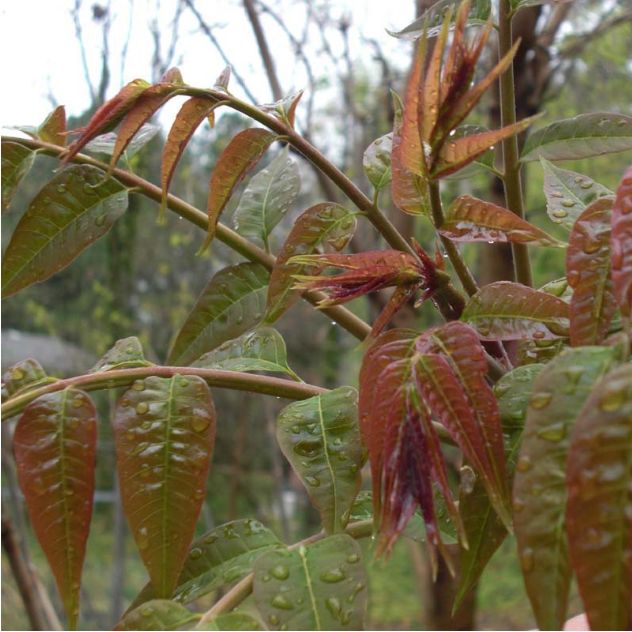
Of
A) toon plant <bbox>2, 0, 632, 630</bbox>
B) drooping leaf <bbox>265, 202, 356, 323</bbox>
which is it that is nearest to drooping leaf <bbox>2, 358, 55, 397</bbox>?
toon plant <bbox>2, 0, 632, 630</bbox>

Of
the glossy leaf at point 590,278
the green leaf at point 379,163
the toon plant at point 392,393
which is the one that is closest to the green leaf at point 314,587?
the toon plant at point 392,393

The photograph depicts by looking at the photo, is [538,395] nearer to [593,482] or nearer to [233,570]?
[593,482]

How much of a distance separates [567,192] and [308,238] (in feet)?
0.46

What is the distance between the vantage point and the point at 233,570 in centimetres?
32

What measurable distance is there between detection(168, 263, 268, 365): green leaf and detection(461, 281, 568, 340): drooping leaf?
0.59ft

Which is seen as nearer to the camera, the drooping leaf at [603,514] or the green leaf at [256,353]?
the drooping leaf at [603,514]

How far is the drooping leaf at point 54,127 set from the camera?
1.40ft

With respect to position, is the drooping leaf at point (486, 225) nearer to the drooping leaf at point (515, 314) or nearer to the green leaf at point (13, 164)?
the drooping leaf at point (515, 314)

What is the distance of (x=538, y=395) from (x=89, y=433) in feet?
0.56

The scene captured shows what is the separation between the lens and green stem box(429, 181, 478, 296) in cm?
30

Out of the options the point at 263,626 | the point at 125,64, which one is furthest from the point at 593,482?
the point at 125,64

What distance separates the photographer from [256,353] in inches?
16.3

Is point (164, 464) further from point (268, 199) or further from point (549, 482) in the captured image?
point (268, 199)

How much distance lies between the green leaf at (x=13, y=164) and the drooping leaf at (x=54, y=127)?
0.02 metres
